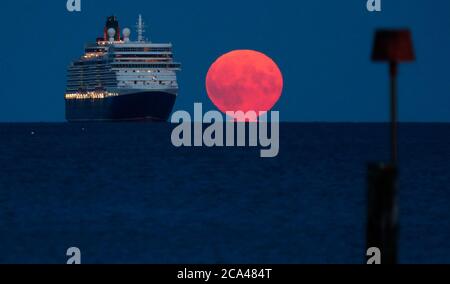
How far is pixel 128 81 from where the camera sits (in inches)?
5453

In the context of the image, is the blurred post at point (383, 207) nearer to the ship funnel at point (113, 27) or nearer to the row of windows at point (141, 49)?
the row of windows at point (141, 49)

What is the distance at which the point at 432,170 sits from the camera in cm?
5775

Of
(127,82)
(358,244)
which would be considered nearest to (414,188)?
(358,244)

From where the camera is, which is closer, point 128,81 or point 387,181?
point 387,181

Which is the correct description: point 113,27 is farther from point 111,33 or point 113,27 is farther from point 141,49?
point 141,49

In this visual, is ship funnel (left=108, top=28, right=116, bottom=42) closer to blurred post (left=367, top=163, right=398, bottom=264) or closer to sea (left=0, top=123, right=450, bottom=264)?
sea (left=0, top=123, right=450, bottom=264)

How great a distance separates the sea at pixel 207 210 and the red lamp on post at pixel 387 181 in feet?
34.4

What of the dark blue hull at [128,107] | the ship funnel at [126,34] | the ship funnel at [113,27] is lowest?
the dark blue hull at [128,107]

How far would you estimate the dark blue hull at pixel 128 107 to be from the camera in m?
140

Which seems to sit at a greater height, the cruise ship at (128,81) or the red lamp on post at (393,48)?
the cruise ship at (128,81)

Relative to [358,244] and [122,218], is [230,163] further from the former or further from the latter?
[358,244]

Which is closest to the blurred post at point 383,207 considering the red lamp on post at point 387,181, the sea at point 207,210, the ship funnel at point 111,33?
the red lamp on post at point 387,181

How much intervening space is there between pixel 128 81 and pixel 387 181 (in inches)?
4892

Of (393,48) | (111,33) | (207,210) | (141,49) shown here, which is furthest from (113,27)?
(393,48)
